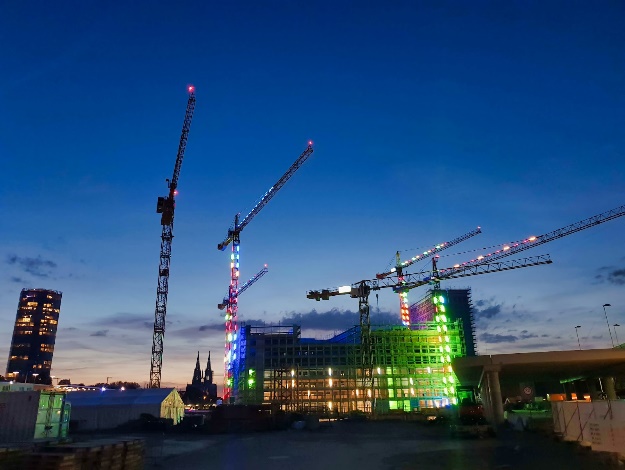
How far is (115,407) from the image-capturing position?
54562 mm

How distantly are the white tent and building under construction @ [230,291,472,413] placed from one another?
218 feet

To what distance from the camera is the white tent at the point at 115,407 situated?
53.0 meters

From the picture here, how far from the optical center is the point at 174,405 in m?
62.1

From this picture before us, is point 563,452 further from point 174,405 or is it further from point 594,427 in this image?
point 174,405

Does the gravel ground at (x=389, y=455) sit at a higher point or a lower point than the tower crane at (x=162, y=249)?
lower

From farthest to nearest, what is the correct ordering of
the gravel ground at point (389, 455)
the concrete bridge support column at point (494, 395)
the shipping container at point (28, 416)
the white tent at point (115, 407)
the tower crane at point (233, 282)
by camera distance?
the tower crane at point (233, 282) < the white tent at point (115, 407) < the concrete bridge support column at point (494, 395) < the shipping container at point (28, 416) < the gravel ground at point (389, 455)

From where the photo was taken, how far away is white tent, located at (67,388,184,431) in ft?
174

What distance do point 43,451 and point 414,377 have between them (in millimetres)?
122960

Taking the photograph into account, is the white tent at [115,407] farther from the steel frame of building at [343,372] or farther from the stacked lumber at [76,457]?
the steel frame of building at [343,372]

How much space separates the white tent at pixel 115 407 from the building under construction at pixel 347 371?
218ft

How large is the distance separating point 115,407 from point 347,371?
83.5 metres

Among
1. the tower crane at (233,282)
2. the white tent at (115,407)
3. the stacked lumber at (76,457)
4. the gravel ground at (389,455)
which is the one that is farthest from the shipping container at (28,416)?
the tower crane at (233,282)

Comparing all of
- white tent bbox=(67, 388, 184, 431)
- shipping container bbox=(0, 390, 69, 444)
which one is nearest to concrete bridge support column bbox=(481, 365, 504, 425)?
white tent bbox=(67, 388, 184, 431)

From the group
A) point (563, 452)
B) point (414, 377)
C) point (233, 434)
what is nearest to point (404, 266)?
point (414, 377)
